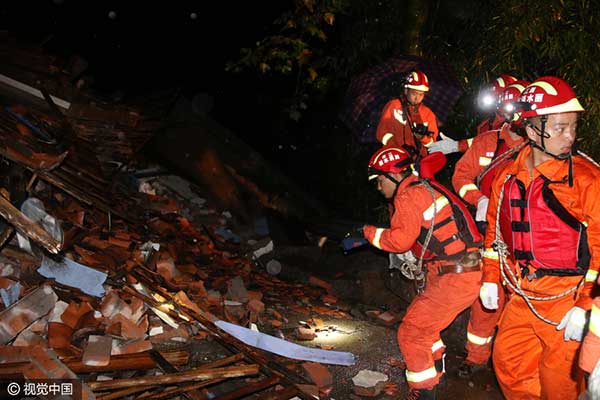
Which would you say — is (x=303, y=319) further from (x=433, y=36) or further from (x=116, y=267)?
(x=433, y=36)

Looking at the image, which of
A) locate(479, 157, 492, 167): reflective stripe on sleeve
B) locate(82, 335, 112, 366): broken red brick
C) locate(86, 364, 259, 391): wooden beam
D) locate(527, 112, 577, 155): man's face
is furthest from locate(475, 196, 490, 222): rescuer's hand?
locate(82, 335, 112, 366): broken red brick

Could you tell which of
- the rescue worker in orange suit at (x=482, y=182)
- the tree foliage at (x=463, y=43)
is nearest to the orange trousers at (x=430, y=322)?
the rescue worker in orange suit at (x=482, y=182)

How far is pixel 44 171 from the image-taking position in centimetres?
597

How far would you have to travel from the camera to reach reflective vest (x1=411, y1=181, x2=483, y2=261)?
423 cm

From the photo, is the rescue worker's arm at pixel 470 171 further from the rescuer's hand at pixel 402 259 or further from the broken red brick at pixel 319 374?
the broken red brick at pixel 319 374

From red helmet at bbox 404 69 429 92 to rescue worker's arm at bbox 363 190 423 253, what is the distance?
7.92 ft

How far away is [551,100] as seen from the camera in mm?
3471

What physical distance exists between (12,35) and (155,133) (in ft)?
10.00

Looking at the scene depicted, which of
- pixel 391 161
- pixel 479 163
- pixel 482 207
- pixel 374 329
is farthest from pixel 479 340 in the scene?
pixel 391 161

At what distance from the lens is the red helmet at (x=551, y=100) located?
136 inches

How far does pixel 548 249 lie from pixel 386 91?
11.9ft

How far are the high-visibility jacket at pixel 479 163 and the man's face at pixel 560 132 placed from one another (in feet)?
5.47

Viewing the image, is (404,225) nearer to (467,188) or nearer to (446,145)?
(467,188)

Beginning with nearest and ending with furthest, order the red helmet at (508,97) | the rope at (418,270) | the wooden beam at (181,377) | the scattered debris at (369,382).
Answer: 1. the wooden beam at (181,377)
2. the rope at (418,270)
3. the scattered debris at (369,382)
4. the red helmet at (508,97)
